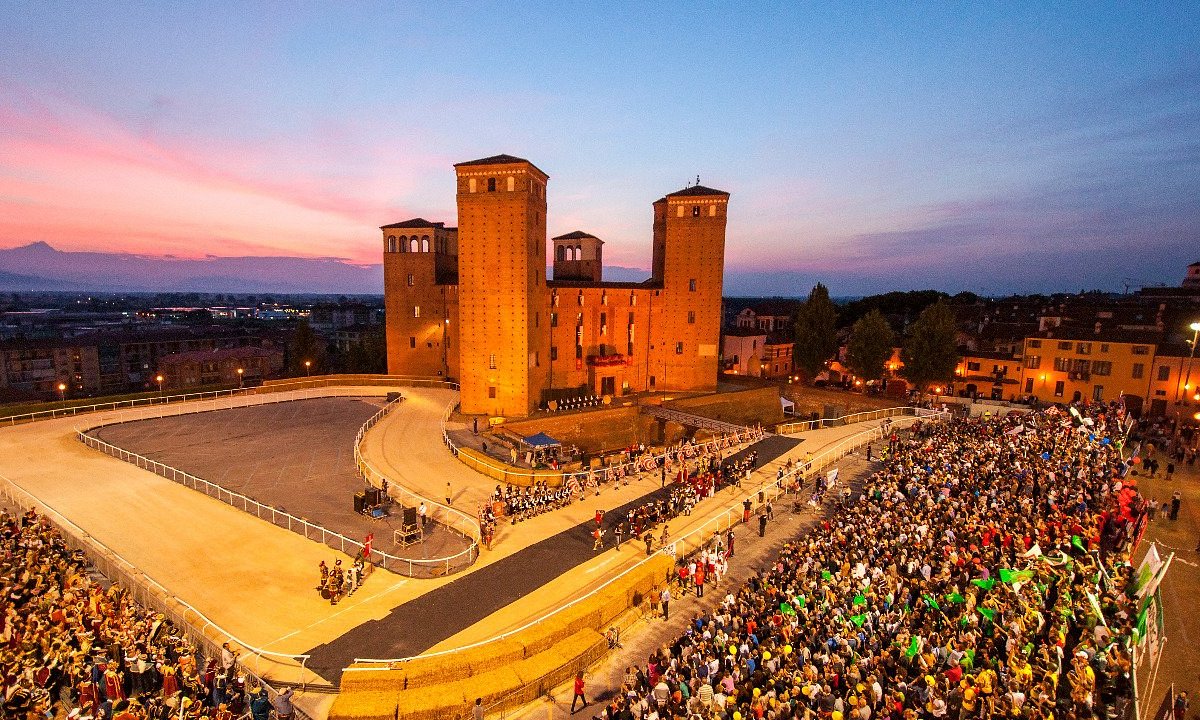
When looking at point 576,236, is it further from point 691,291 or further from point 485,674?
point 485,674

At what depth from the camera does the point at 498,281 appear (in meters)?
40.6

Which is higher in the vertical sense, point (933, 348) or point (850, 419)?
point (933, 348)

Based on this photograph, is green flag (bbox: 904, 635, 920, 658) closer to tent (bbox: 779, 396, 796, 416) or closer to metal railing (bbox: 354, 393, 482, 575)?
metal railing (bbox: 354, 393, 482, 575)

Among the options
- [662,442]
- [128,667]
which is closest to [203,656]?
[128,667]

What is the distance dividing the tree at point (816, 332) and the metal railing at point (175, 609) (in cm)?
5342

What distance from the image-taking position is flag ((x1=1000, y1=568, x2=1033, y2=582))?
543 inches

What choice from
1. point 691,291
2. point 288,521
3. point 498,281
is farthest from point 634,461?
point 691,291

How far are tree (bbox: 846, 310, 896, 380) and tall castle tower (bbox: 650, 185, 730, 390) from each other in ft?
50.3

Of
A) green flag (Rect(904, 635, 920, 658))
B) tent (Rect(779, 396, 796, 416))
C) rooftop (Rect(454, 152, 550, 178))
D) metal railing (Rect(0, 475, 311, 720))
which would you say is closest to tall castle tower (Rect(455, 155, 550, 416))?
rooftop (Rect(454, 152, 550, 178))

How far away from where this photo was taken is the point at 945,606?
13406 mm

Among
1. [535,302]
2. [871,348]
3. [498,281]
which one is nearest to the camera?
[498,281]

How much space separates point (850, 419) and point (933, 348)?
15.0m

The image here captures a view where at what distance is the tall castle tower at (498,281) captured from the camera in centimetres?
3988

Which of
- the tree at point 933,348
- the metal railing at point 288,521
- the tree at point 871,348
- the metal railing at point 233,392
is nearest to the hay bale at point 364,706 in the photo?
the metal railing at point 288,521
